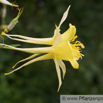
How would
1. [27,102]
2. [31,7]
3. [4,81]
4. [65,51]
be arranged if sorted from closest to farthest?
[65,51] → [4,81] → [27,102] → [31,7]

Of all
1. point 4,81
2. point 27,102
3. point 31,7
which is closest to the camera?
point 4,81

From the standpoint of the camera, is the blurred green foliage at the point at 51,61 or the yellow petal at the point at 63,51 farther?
the blurred green foliage at the point at 51,61

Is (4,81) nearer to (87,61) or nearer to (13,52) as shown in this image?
(13,52)

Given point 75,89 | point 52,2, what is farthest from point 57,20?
point 75,89

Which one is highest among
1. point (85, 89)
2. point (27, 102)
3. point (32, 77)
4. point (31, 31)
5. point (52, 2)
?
point (52, 2)

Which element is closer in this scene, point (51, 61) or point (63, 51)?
point (63, 51)

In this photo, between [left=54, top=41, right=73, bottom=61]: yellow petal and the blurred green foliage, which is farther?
the blurred green foliage

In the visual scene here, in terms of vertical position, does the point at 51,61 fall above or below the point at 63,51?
above

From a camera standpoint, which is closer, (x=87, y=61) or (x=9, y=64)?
(x=87, y=61)
